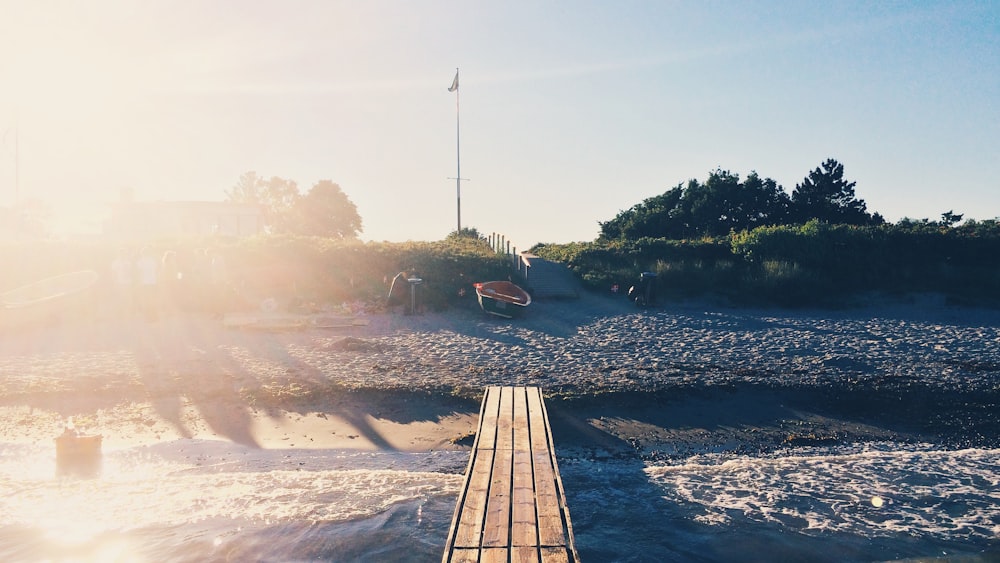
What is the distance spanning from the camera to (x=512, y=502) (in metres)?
6.46

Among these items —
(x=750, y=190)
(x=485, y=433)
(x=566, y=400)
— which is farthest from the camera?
(x=750, y=190)

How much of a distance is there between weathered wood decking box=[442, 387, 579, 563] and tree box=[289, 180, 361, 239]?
52.6 m

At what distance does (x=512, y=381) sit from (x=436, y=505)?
5.51 metres

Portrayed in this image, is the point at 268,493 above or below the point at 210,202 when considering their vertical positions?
below

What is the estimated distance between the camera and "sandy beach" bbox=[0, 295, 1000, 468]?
10773mm

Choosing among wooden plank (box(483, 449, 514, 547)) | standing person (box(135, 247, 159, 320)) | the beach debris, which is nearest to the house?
standing person (box(135, 247, 159, 320))

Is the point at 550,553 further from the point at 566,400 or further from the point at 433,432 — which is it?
the point at 566,400

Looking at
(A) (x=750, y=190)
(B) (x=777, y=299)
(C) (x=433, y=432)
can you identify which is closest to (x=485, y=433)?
(C) (x=433, y=432)

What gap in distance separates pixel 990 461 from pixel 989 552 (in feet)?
11.1

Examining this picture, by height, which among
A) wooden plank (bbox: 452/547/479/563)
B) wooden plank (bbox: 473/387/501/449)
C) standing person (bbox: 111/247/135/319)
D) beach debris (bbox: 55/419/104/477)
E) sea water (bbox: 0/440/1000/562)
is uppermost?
standing person (bbox: 111/247/135/319)

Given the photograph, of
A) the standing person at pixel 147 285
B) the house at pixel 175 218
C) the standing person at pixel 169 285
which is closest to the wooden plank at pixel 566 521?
the standing person at pixel 147 285

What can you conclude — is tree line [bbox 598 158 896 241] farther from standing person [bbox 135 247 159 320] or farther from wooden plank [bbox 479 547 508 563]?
wooden plank [bbox 479 547 508 563]

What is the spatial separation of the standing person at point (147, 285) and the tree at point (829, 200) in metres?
36.2

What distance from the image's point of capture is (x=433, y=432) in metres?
10.7
